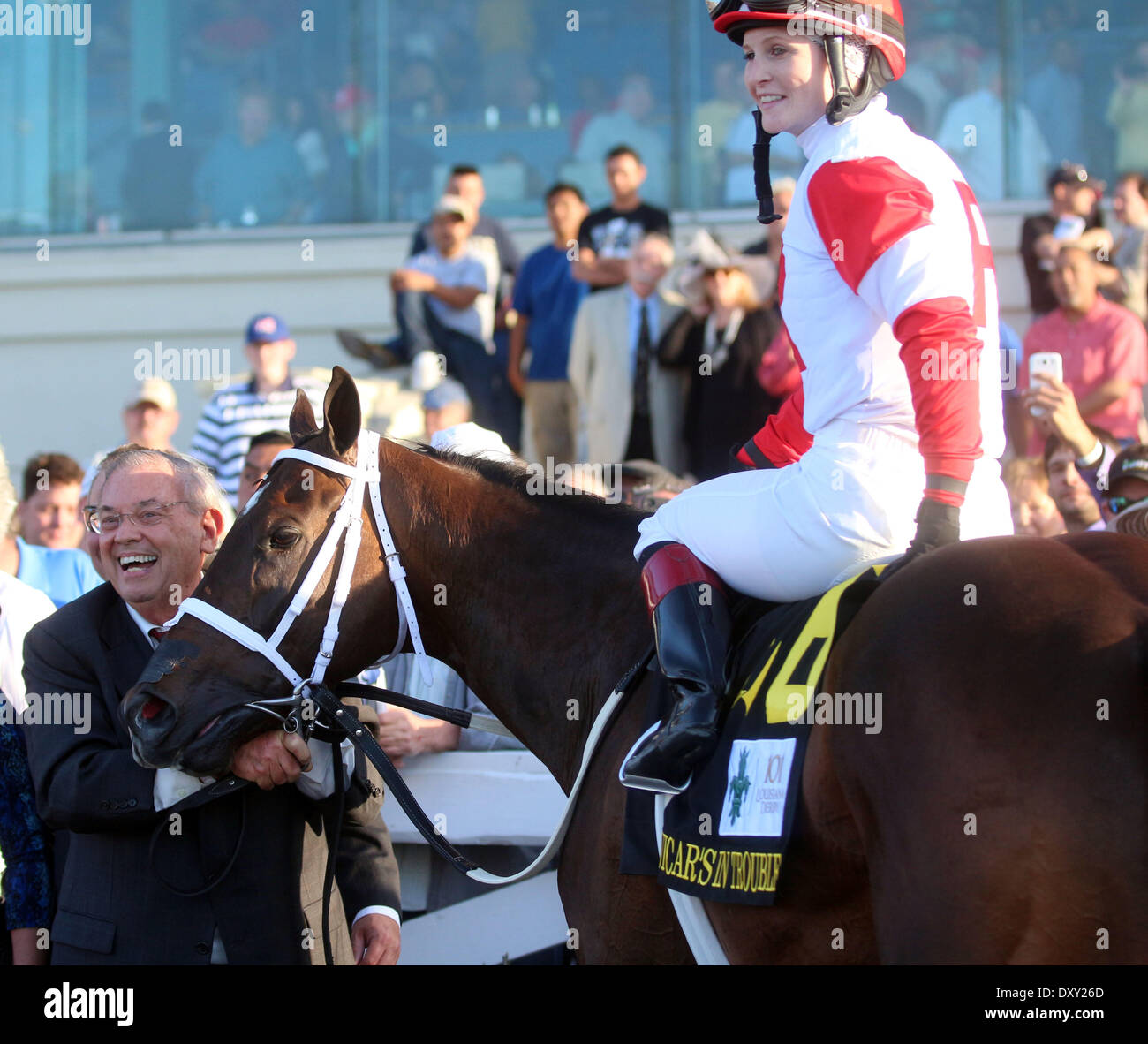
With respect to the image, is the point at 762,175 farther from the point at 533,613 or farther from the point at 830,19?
the point at 533,613

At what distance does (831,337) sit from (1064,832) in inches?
42.4

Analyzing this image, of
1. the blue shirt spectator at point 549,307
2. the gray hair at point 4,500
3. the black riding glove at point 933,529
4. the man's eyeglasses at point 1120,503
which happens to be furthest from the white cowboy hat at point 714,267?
the black riding glove at point 933,529

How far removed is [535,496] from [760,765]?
104 cm

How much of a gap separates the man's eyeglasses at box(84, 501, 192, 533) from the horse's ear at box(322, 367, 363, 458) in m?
0.52

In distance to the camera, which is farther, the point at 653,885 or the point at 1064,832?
the point at 653,885

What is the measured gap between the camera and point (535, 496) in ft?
11.0

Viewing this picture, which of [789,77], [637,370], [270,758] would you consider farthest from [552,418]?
[789,77]

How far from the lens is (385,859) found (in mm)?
3609

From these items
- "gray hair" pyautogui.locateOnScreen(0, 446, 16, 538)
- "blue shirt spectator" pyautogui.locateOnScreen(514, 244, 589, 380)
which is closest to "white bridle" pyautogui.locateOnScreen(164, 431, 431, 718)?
"gray hair" pyautogui.locateOnScreen(0, 446, 16, 538)

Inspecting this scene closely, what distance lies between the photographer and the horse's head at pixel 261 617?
3072mm

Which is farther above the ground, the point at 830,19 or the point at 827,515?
the point at 830,19

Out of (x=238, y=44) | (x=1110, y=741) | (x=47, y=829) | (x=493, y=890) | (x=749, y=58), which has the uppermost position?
(x=238, y=44)
